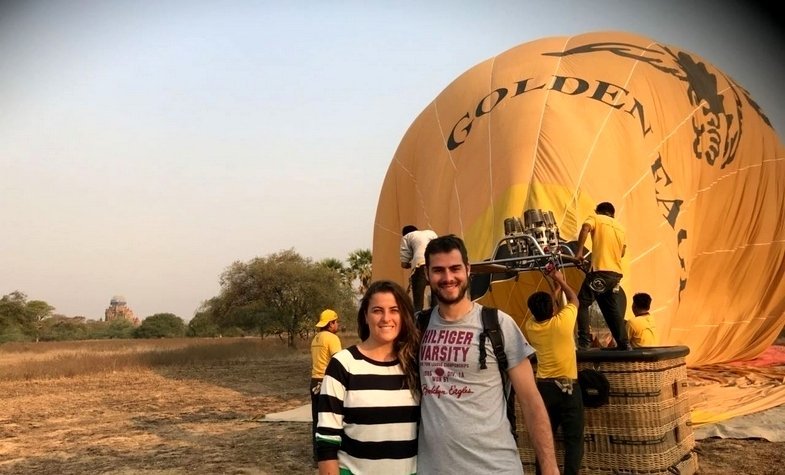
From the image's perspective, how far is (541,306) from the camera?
13.6 feet

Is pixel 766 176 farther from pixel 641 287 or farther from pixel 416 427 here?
pixel 416 427

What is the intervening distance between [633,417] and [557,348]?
683 millimetres

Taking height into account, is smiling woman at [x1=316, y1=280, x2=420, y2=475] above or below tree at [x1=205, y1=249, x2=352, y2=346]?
below

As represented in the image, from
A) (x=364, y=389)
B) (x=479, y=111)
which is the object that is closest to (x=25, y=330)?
(x=479, y=111)

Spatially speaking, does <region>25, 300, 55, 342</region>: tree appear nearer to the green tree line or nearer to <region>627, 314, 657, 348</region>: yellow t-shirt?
the green tree line

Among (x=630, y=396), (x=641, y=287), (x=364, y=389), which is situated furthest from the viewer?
(x=641, y=287)

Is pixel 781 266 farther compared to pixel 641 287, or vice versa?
pixel 781 266

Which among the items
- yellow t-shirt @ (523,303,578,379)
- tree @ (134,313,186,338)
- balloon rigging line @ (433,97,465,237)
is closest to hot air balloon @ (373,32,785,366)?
balloon rigging line @ (433,97,465,237)

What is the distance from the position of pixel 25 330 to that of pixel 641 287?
53588mm

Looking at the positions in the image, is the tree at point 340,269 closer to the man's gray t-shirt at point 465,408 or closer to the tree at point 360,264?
the tree at point 360,264

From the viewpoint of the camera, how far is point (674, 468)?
4355 millimetres

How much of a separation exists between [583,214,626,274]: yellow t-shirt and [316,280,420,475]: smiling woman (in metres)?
2.73

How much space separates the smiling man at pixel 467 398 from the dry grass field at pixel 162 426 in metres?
3.35

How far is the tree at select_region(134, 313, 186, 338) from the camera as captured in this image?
61.2 m
